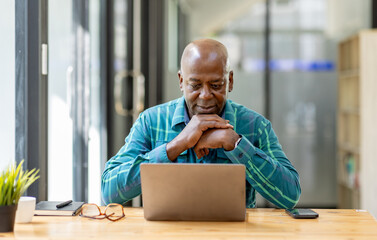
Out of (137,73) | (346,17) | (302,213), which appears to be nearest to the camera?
(302,213)

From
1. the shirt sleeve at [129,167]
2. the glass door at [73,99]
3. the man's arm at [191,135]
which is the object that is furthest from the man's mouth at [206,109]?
the glass door at [73,99]

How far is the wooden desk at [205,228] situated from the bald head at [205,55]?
592mm

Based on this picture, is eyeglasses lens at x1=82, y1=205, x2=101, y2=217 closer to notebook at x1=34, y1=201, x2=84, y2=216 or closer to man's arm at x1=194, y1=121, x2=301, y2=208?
notebook at x1=34, y1=201, x2=84, y2=216

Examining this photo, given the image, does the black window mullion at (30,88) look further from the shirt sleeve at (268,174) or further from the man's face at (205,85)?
the shirt sleeve at (268,174)

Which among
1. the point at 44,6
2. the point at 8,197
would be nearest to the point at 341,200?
the point at 44,6

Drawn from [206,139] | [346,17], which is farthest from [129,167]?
[346,17]

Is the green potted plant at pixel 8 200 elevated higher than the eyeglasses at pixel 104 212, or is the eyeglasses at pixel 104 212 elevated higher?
the green potted plant at pixel 8 200

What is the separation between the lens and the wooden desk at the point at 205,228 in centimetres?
155

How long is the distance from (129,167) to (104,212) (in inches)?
9.3

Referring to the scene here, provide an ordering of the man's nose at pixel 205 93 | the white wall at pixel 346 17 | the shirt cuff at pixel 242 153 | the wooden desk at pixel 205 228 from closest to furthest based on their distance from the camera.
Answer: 1. the wooden desk at pixel 205 228
2. the shirt cuff at pixel 242 153
3. the man's nose at pixel 205 93
4. the white wall at pixel 346 17

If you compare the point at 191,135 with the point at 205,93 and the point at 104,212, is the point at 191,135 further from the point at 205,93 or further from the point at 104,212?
the point at 104,212

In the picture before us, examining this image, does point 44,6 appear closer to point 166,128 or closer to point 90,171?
point 166,128

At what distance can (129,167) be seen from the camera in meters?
2.01

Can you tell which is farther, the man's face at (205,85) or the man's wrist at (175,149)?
the man's face at (205,85)
